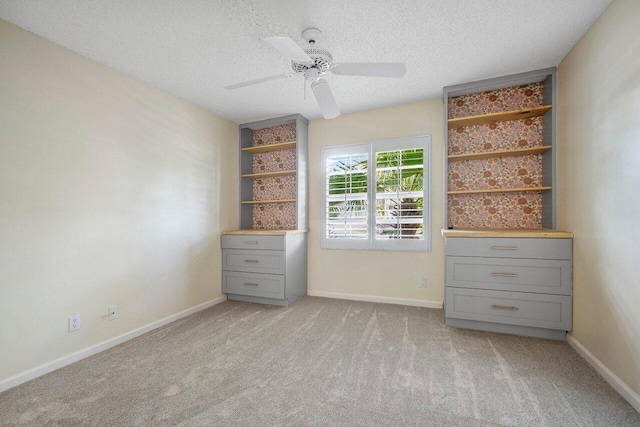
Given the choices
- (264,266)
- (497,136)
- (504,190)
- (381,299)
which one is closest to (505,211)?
(504,190)

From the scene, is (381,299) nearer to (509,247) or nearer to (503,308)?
(503,308)

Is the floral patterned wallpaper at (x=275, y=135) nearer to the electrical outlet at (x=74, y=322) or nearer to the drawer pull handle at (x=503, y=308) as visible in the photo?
the electrical outlet at (x=74, y=322)

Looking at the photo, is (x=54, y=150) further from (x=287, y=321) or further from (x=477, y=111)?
(x=477, y=111)

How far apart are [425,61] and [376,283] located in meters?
2.36

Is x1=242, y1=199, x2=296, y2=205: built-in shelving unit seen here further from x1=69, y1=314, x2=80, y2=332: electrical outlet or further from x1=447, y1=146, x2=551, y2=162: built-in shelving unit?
x1=69, y1=314, x2=80, y2=332: electrical outlet

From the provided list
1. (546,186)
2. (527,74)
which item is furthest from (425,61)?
(546,186)

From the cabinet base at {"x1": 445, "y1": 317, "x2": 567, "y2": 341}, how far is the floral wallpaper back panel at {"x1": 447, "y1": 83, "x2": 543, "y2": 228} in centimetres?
98

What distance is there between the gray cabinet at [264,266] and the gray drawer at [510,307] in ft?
5.56

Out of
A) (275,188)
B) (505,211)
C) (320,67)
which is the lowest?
(505,211)

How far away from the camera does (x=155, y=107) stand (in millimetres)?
2740

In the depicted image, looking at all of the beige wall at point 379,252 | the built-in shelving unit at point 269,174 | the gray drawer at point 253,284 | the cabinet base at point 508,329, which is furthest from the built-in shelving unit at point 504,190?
the gray drawer at point 253,284

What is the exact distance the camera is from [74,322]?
208 centimetres

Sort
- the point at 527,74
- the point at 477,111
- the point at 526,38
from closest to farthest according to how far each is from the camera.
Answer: the point at 526,38 → the point at 527,74 → the point at 477,111

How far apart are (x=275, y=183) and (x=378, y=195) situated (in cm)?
147
